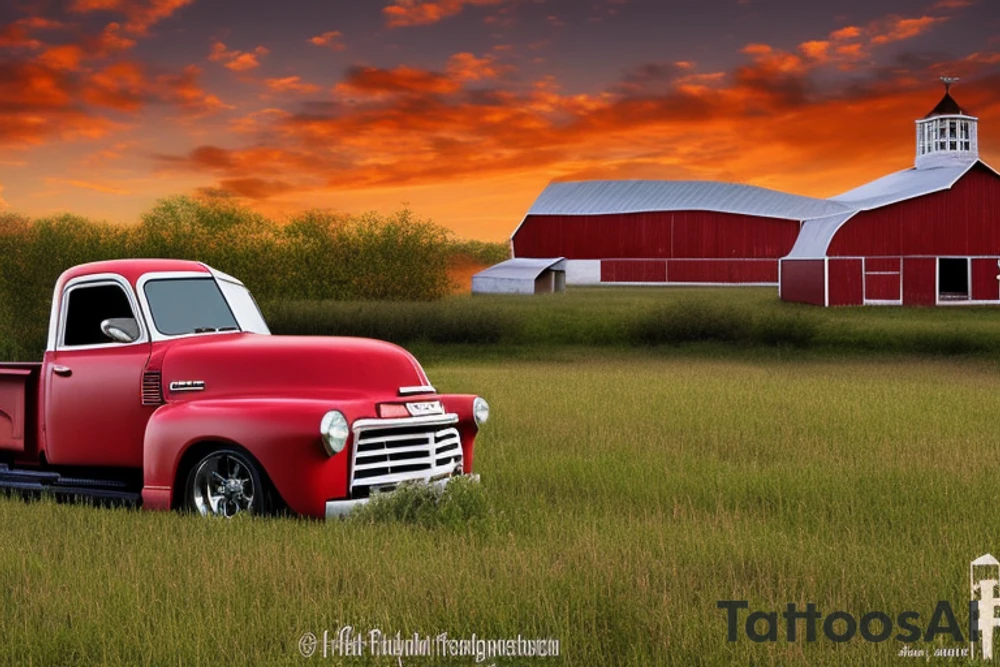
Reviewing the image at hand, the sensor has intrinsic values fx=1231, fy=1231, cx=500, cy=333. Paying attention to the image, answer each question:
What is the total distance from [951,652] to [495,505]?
5.64 metres

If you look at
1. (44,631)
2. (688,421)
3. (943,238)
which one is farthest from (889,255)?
(44,631)

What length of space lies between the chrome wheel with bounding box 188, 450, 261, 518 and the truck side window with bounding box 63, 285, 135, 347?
7.79 ft

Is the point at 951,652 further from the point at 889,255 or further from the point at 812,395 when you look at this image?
the point at 889,255

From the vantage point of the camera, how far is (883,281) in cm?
5825

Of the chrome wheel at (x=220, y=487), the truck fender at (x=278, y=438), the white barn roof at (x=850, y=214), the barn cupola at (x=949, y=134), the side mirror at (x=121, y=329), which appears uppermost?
the barn cupola at (x=949, y=134)

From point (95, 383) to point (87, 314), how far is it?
0.92 metres

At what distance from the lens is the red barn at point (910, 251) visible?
57781mm

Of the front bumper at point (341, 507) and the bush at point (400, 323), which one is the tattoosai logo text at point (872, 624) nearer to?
the front bumper at point (341, 507)

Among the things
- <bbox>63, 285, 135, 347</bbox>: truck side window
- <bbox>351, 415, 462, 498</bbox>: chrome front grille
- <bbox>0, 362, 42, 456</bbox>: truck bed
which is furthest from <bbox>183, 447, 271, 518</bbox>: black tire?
<bbox>0, 362, 42, 456</bbox>: truck bed

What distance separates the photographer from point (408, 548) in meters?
9.69

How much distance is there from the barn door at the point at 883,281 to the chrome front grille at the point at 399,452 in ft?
162

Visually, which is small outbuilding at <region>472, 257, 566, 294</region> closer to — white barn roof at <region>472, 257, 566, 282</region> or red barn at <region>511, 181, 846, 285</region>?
white barn roof at <region>472, 257, 566, 282</region>

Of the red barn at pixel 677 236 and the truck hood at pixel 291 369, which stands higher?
the red barn at pixel 677 236

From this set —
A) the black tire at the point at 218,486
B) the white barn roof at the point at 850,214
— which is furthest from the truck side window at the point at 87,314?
the white barn roof at the point at 850,214
